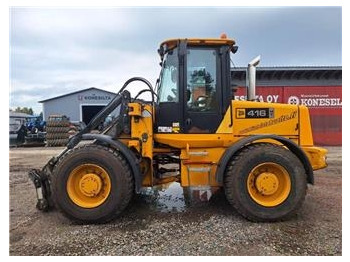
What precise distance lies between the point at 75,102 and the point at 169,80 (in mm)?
23780

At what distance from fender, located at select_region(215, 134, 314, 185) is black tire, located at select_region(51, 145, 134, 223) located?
1.29m

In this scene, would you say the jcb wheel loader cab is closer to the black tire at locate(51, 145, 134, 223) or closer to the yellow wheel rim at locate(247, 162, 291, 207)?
the yellow wheel rim at locate(247, 162, 291, 207)

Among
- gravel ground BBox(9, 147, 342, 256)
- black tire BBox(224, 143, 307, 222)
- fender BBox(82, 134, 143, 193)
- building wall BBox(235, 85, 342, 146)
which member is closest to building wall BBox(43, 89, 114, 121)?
building wall BBox(235, 85, 342, 146)

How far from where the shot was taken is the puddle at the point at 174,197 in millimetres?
5585

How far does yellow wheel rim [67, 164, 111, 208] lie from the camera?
4762 mm

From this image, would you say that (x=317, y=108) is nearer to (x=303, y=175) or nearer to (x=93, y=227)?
(x=303, y=175)

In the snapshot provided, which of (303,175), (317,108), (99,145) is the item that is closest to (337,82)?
(317,108)

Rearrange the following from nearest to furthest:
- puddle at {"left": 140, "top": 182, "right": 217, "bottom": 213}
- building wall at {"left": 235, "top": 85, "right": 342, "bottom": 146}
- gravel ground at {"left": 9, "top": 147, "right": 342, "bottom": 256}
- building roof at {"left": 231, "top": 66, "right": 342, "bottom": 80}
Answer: gravel ground at {"left": 9, "top": 147, "right": 342, "bottom": 256} → puddle at {"left": 140, "top": 182, "right": 217, "bottom": 213} → building wall at {"left": 235, "top": 85, "right": 342, "bottom": 146} → building roof at {"left": 231, "top": 66, "right": 342, "bottom": 80}

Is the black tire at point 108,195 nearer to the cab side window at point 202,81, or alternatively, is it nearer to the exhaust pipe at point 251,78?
the cab side window at point 202,81

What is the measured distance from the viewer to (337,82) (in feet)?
65.0

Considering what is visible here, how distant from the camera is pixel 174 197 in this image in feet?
20.3

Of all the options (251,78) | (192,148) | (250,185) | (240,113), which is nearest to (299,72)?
(251,78)

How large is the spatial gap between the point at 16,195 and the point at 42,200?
157cm

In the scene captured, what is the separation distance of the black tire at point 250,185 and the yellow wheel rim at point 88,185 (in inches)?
68.2
